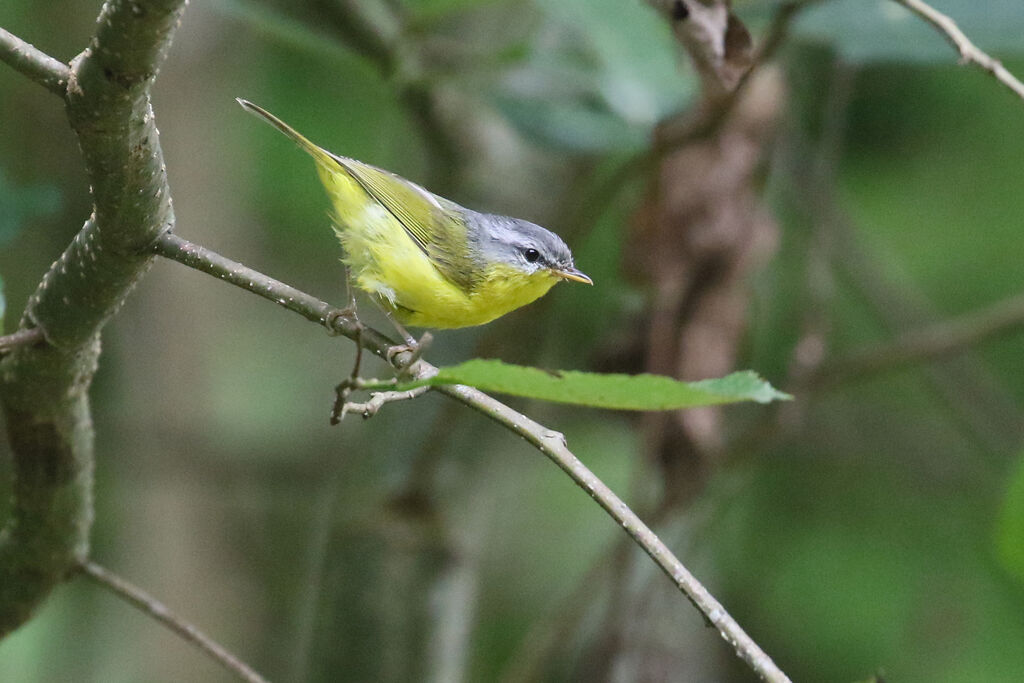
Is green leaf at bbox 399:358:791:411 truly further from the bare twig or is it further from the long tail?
the long tail

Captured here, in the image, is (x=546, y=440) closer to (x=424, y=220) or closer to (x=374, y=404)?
(x=374, y=404)

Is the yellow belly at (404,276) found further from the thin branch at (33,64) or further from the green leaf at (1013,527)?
the thin branch at (33,64)

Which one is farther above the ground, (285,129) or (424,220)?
(285,129)

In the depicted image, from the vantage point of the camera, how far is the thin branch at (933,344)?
325cm

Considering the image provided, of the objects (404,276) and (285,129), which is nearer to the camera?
(285,129)

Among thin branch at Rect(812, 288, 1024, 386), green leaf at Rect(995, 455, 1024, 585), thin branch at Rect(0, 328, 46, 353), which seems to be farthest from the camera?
thin branch at Rect(812, 288, 1024, 386)

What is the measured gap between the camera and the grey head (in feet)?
9.57

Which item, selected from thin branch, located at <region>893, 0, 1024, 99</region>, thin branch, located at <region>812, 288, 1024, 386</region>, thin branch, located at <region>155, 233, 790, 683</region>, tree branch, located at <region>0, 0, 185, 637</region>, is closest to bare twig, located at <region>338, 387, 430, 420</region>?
thin branch, located at <region>155, 233, 790, 683</region>

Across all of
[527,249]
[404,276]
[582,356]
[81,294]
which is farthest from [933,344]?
[81,294]

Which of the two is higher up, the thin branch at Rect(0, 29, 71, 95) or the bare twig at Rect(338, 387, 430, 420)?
the thin branch at Rect(0, 29, 71, 95)

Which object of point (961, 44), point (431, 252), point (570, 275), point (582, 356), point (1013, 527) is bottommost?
point (582, 356)

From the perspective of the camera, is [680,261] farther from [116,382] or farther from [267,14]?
[116,382]

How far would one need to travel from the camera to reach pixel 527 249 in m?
2.95

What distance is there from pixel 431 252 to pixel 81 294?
142 cm
